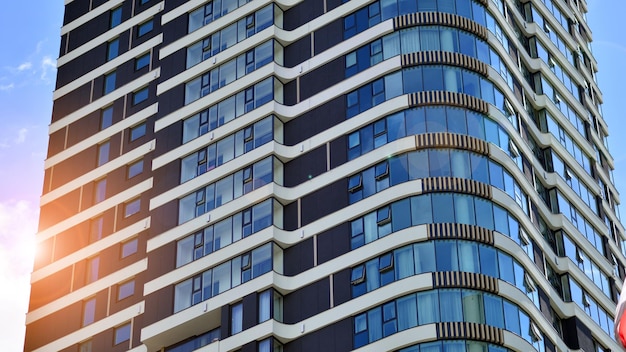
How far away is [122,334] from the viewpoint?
80250mm

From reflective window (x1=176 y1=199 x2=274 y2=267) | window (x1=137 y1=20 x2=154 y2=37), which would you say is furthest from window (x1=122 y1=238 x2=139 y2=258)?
window (x1=137 y1=20 x2=154 y2=37)

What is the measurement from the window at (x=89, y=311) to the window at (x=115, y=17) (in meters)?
20.8

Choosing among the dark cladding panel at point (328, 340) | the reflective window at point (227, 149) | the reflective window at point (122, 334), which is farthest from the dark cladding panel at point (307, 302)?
the reflective window at point (122, 334)

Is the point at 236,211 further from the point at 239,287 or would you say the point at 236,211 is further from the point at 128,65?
the point at 128,65

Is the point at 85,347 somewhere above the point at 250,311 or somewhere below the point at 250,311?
above

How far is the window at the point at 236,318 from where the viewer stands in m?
73.9

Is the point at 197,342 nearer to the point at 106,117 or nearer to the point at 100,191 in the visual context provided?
the point at 100,191

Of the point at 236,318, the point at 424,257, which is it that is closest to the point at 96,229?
the point at 236,318

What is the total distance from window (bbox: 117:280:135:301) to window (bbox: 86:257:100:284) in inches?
89.3

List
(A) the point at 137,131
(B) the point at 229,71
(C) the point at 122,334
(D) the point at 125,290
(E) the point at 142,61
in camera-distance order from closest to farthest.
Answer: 1. (C) the point at 122,334
2. (D) the point at 125,290
3. (B) the point at 229,71
4. (A) the point at 137,131
5. (E) the point at 142,61

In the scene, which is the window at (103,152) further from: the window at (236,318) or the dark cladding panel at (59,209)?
the window at (236,318)

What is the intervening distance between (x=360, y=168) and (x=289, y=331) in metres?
9.41

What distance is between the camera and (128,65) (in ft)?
300

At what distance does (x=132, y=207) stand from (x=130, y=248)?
111 inches
